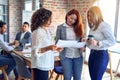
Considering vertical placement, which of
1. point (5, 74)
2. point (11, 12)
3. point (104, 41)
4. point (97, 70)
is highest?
point (11, 12)

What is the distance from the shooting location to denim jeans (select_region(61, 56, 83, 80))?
2736 millimetres

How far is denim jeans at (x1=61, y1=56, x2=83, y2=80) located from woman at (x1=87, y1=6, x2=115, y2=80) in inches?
9.5

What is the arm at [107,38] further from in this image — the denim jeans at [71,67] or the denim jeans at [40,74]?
the denim jeans at [40,74]

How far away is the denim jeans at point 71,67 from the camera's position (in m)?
2.74

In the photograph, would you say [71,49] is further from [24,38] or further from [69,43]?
[24,38]

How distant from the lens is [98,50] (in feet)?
8.29

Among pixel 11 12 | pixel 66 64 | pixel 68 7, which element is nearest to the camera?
pixel 66 64

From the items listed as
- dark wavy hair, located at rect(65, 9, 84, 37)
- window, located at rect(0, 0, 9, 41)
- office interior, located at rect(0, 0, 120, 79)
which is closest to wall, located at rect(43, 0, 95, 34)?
office interior, located at rect(0, 0, 120, 79)

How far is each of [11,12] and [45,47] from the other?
214 inches

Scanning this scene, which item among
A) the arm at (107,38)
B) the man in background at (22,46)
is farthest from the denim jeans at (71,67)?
the man in background at (22,46)

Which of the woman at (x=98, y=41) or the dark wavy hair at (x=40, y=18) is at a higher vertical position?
the dark wavy hair at (x=40, y=18)

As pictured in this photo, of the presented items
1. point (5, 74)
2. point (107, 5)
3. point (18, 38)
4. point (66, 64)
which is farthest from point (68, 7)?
point (66, 64)

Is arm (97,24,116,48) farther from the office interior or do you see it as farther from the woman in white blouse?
Answer: the office interior

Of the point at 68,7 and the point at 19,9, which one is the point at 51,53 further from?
the point at 19,9
